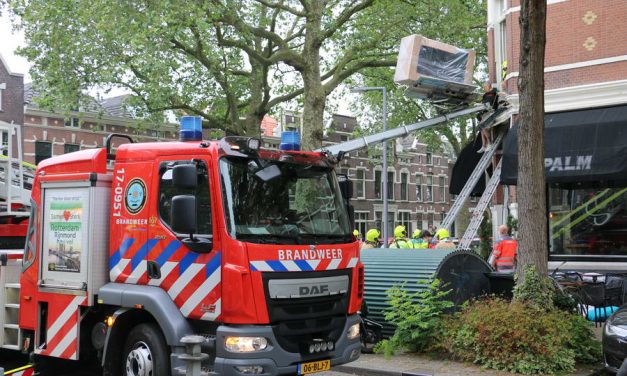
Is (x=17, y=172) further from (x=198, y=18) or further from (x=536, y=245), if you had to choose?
(x=536, y=245)

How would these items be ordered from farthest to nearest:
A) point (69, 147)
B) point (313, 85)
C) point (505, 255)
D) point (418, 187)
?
1. point (418, 187)
2. point (69, 147)
3. point (313, 85)
4. point (505, 255)

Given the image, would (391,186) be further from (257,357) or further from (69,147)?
(257,357)

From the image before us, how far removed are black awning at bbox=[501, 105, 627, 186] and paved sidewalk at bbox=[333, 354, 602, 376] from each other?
5.79 metres

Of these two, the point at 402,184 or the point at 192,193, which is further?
the point at 402,184

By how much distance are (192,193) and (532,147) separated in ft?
15.7

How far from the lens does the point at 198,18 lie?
1566cm

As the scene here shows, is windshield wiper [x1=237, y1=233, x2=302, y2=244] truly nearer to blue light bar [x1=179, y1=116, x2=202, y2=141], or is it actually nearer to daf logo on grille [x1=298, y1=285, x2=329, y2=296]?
daf logo on grille [x1=298, y1=285, x2=329, y2=296]

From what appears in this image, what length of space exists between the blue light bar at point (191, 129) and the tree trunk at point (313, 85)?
1041 centimetres

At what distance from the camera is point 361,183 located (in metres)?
49.2

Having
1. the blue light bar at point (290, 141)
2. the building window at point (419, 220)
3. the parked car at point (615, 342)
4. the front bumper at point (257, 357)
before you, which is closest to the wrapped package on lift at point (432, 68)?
the blue light bar at point (290, 141)

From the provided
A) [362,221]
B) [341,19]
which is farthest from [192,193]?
[362,221]

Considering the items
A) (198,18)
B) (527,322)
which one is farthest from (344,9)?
(527,322)

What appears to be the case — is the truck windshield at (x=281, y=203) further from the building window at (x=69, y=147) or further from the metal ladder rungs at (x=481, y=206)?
the building window at (x=69, y=147)

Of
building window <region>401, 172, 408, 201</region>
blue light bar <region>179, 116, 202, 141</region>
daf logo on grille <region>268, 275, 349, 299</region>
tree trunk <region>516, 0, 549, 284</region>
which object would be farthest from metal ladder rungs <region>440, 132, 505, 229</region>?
building window <region>401, 172, 408, 201</region>
